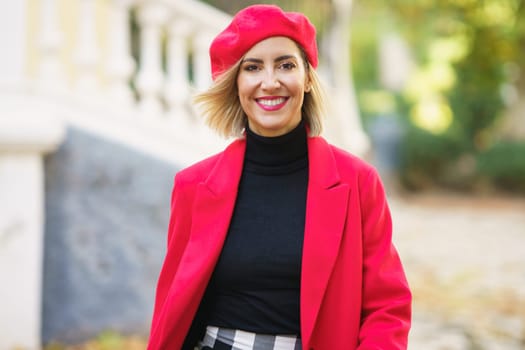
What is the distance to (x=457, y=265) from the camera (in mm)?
7281

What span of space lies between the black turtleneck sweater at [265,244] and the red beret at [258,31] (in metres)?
0.25

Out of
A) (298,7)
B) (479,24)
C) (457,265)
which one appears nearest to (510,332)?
(457,265)

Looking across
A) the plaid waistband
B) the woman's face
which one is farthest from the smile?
the plaid waistband

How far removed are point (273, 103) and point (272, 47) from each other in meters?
0.15

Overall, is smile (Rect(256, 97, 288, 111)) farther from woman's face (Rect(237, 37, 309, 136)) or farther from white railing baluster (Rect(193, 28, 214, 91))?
white railing baluster (Rect(193, 28, 214, 91))

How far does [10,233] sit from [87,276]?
0.53m

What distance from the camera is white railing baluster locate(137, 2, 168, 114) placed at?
160 inches

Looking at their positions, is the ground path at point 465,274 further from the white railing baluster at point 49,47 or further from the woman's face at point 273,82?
the woman's face at point 273,82

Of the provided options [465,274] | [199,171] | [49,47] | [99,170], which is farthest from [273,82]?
[465,274]

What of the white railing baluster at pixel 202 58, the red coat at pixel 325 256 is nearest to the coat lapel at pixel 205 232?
the red coat at pixel 325 256

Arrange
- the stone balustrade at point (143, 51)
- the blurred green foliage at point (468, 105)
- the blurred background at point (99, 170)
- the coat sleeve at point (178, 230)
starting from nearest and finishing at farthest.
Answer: the coat sleeve at point (178, 230)
the blurred background at point (99, 170)
the stone balustrade at point (143, 51)
the blurred green foliage at point (468, 105)

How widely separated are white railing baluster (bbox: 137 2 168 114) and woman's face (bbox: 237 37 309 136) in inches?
89.6

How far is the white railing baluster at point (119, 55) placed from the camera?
4.07 metres

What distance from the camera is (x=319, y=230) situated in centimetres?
182
